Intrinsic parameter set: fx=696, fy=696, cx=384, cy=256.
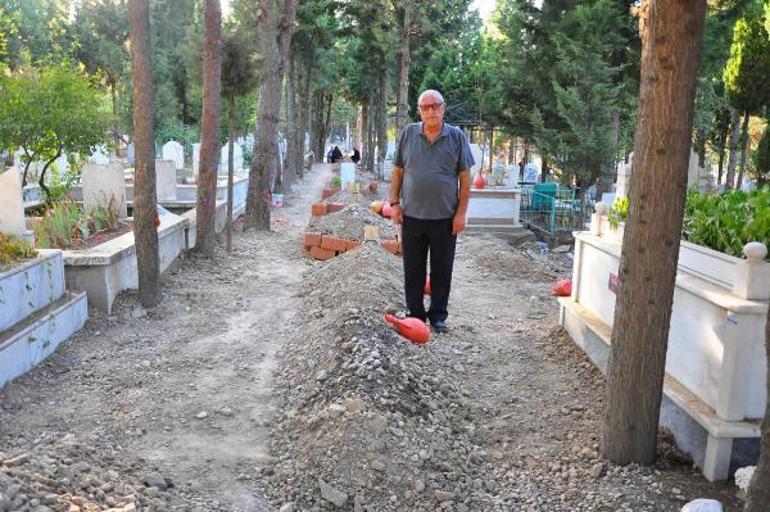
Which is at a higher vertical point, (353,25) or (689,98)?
(353,25)

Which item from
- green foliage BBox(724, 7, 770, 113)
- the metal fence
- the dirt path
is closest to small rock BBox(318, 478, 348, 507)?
the dirt path

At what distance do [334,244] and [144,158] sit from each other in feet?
13.2

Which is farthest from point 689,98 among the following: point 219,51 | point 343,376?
point 219,51

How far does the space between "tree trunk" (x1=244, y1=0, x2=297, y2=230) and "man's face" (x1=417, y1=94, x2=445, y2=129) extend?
26.2 feet

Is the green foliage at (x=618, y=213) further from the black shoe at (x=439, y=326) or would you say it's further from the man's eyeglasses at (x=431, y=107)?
the man's eyeglasses at (x=431, y=107)

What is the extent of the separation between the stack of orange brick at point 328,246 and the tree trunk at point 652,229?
7004 millimetres

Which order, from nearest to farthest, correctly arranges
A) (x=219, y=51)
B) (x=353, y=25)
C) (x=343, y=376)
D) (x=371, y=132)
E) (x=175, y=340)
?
(x=343, y=376)
(x=175, y=340)
(x=219, y=51)
(x=353, y=25)
(x=371, y=132)

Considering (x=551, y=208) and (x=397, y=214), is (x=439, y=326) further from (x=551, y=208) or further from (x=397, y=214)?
(x=551, y=208)

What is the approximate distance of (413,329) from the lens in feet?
18.4

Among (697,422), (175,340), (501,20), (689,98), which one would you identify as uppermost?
(501,20)

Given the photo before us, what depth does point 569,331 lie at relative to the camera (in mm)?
6234

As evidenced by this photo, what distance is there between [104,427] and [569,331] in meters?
3.93

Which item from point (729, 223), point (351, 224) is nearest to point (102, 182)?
Result: point (351, 224)

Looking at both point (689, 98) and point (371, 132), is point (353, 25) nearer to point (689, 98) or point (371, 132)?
point (371, 132)
